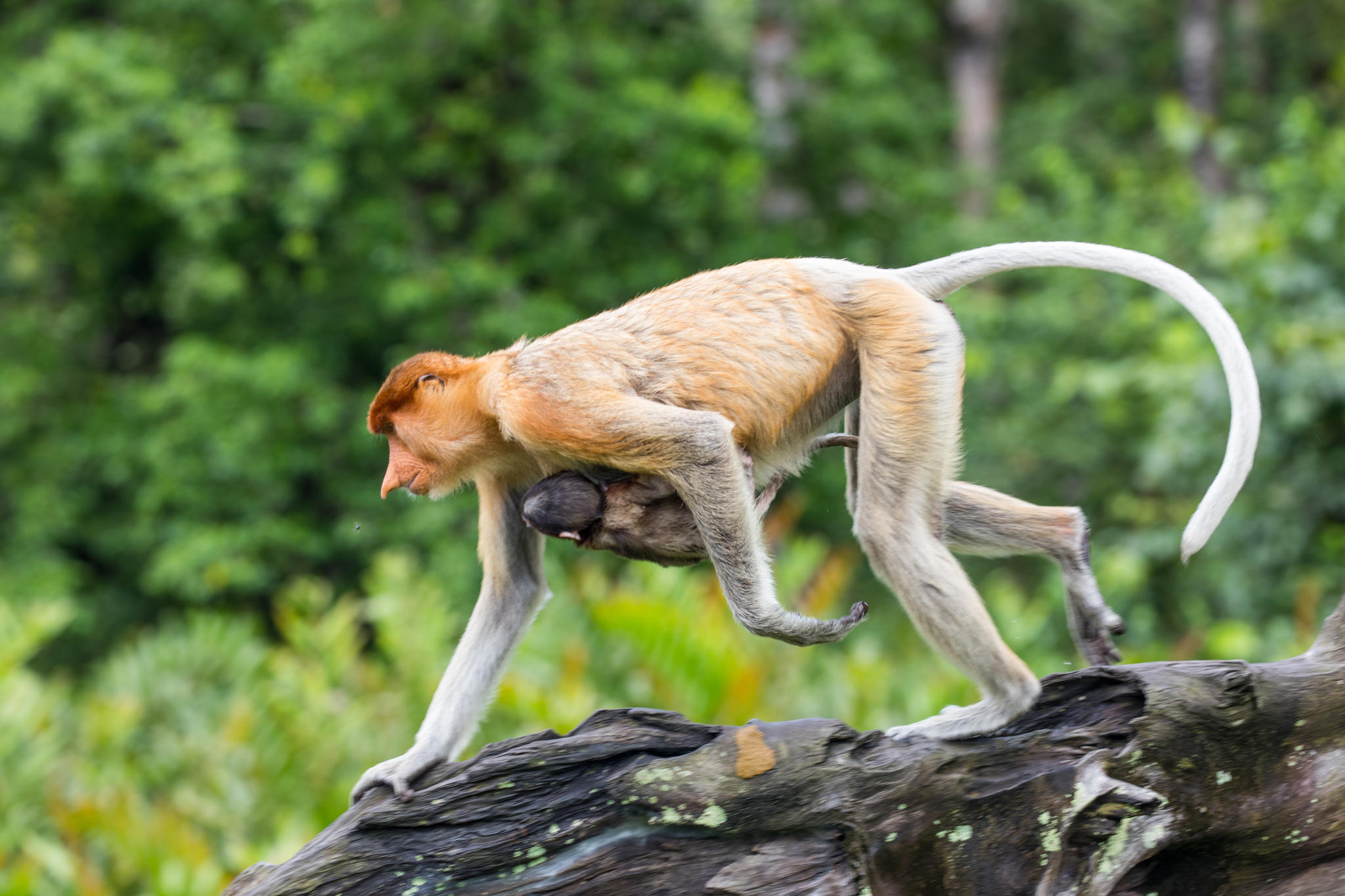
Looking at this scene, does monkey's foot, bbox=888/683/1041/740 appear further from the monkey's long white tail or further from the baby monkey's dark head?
the baby monkey's dark head

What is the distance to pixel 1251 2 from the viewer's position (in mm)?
15406

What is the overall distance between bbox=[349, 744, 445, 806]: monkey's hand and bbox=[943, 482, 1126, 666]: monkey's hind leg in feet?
4.22

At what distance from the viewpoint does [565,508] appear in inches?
109

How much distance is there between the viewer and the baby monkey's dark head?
2.77 meters

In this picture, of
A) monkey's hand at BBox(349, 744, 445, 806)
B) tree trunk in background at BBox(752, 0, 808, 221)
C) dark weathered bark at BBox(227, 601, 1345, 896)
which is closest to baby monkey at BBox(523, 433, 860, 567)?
dark weathered bark at BBox(227, 601, 1345, 896)

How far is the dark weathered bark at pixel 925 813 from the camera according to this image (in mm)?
2781

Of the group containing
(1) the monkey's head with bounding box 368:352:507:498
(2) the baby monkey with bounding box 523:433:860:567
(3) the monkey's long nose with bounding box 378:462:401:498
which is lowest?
(2) the baby monkey with bounding box 523:433:860:567

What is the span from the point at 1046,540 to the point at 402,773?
1565mm

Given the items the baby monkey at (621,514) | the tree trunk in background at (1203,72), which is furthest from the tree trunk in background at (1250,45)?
the baby monkey at (621,514)

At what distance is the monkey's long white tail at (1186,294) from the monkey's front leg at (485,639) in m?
1.11

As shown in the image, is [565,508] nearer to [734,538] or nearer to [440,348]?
[734,538]

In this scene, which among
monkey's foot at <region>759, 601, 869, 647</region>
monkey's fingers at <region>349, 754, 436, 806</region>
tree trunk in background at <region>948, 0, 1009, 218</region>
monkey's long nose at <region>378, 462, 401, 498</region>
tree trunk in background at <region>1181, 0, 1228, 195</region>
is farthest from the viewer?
tree trunk in background at <region>948, 0, 1009, 218</region>

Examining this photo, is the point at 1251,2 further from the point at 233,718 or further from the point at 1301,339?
the point at 233,718

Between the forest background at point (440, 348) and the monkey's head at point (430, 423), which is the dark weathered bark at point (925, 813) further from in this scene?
the forest background at point (440, 348)
